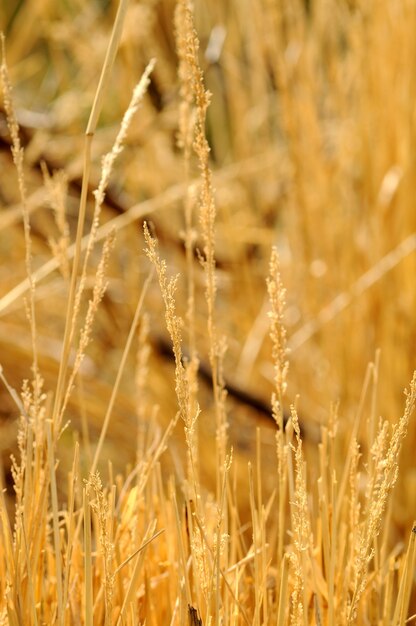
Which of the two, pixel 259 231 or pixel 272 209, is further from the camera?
pixel 272 209

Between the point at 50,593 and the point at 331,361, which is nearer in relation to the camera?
the point at 50,593

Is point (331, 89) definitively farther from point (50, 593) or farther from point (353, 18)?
point (50, 593)

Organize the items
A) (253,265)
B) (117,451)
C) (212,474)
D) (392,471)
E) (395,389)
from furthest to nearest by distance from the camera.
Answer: (117,451) < (253,265) < (212,474) < (395,389) < (392,471)

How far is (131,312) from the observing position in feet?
4.72

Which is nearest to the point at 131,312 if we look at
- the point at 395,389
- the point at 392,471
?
the point at 395,389

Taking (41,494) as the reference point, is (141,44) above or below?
above

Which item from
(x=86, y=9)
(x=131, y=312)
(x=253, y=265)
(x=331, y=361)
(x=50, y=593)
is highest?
(x=86, y=9)

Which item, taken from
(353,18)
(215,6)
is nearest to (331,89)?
(353,18)

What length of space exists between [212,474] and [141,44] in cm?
75

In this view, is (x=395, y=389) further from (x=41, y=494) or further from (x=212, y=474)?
(x=41, y=494)

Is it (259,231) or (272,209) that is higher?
(272,209)

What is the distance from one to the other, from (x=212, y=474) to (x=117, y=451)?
479mm

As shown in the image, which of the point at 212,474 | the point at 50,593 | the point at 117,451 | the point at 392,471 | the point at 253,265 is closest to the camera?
the point at 392,471

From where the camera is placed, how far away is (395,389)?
1.36m
